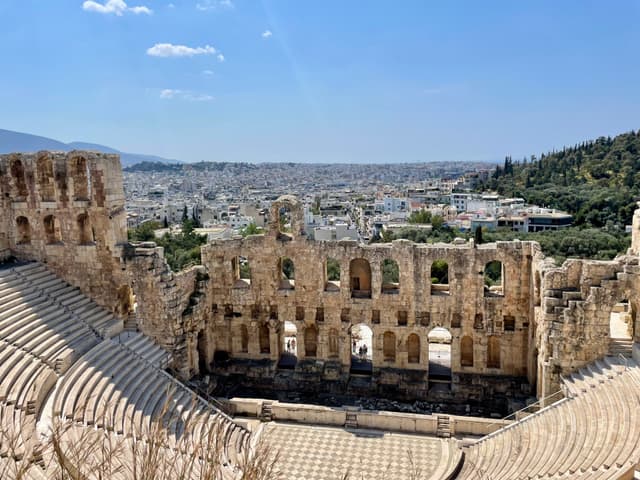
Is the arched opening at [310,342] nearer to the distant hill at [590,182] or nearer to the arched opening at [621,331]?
the arched opening at [621,331]

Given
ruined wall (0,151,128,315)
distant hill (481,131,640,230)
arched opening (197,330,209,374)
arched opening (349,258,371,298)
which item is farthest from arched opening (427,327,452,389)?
distant hill (481,131,640,230)

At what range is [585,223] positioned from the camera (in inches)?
2815

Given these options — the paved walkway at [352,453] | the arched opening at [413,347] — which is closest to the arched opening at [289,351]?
the paved walkway at [352,453]

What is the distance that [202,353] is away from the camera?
2464 cm

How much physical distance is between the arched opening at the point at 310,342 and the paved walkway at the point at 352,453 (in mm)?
5030

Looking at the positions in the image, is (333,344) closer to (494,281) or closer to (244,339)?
(244,339)

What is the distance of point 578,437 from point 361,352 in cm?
1266

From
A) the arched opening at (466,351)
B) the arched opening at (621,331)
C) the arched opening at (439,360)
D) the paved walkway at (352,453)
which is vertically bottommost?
the paved walkway at (352,453)

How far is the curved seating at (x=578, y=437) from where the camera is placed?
14.0 meters

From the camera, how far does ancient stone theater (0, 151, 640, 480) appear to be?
682 inches

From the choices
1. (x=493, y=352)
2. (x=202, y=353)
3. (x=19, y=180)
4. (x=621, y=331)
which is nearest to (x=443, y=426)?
(x=493, y=352)

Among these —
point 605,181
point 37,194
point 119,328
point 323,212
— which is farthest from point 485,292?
point 323,212

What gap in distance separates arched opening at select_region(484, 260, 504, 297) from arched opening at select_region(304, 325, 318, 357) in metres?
8.22

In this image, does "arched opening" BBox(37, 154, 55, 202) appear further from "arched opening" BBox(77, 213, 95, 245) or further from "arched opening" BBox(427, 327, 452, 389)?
"arched opening" BBox(427, 327, 452, 389)
